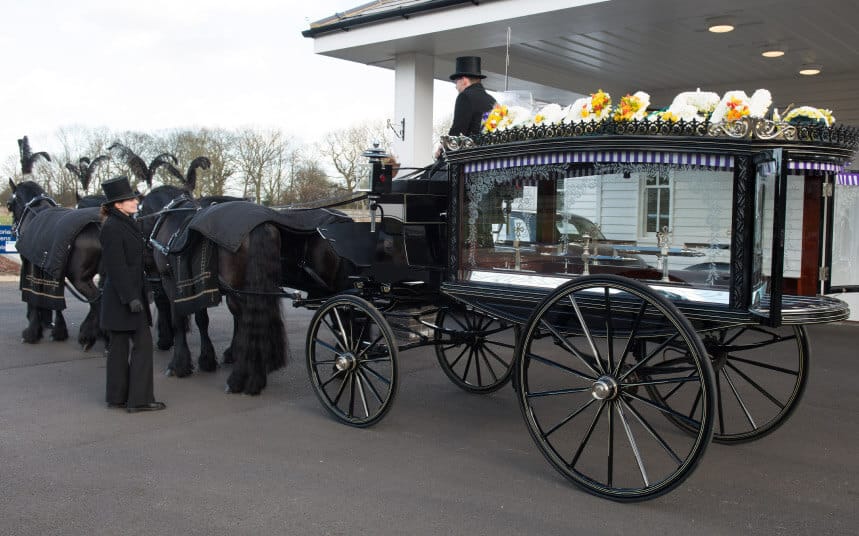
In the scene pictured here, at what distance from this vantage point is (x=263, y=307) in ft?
20.6

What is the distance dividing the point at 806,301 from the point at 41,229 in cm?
791

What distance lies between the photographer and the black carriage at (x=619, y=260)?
4.09 metres

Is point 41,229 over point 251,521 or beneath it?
over

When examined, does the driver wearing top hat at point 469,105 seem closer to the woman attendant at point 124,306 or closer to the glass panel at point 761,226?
the glass panel at point 761,226

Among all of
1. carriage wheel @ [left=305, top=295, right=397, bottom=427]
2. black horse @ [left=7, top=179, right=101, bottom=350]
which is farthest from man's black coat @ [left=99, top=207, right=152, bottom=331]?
black horse @ [left=7, top=179, right=101, bottom=350]

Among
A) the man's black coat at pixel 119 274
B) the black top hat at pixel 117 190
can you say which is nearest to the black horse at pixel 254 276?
the man's black coat at pixel 119 274

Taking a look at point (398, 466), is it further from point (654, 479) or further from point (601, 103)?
point (601, 103)

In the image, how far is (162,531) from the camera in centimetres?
375

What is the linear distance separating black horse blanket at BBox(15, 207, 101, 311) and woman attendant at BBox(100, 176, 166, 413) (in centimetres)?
245

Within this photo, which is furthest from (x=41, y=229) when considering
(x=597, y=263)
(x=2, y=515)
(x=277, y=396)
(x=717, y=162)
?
(x=717, y=162)

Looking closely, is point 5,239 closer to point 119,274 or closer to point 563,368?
point 119,274

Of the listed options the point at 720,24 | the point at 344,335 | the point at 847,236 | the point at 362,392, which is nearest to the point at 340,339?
the point at 344,335

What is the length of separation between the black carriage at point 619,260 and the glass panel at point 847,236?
4627mm

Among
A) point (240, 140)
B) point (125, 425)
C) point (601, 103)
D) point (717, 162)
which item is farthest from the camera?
point (240, 140)
